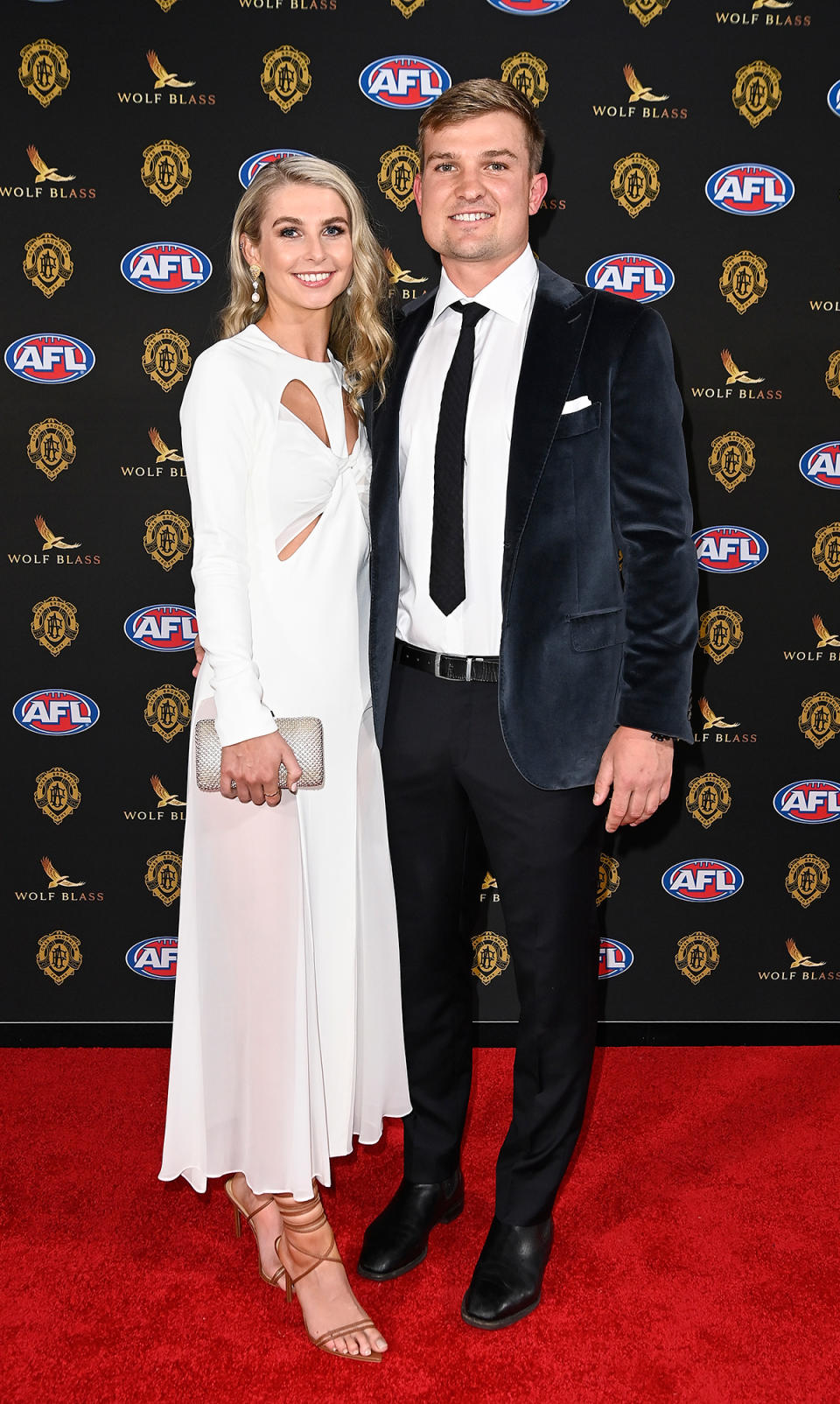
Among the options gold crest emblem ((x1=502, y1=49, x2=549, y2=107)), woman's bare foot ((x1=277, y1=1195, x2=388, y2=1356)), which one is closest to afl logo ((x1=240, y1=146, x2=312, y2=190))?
gold crest emblem ((x1=502, y1=49, x2=549, y2=107))

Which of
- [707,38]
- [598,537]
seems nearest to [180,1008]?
[598,537]

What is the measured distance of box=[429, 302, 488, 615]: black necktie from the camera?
2.02 m

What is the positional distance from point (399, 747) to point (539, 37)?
1934mm

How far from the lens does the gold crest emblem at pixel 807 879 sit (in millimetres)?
3250

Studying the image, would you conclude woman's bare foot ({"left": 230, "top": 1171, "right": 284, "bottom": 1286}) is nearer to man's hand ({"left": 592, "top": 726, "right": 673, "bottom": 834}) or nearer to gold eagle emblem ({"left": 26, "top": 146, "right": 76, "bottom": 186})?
man's hand ({"left": 592, "top": 726, "right": 673, "bottom": 834})

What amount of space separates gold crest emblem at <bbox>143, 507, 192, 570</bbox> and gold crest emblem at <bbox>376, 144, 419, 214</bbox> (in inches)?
39.8

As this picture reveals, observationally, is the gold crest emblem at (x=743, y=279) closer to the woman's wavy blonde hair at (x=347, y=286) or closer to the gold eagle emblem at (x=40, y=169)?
the woman's wavy blonde hair at (x=347, y=286)

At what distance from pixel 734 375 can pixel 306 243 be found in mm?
1450

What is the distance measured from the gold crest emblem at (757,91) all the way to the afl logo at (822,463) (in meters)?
0.85

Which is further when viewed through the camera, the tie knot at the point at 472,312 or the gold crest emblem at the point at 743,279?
the gold crest emblem at the point at 743,279

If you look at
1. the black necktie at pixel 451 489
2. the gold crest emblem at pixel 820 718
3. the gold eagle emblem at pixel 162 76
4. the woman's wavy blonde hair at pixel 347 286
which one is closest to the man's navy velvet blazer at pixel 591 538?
the black necktie at pixel 451 489

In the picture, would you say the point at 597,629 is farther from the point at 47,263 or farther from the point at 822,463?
the point at 47,263

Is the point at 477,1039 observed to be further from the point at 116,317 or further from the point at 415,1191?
the point at 116,317

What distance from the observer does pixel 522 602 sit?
1.96m
